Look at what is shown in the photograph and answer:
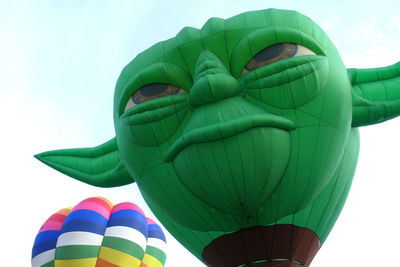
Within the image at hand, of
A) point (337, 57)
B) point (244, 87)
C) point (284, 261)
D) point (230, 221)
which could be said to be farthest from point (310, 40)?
point (284, 261)

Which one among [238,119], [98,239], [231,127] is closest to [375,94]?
[238,119]

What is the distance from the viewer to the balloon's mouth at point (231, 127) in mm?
5383

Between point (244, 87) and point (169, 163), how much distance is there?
128 centimetres

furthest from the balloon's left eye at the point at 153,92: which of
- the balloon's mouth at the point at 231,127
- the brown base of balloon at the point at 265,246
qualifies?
the brown base of balloon at the point at 265,246

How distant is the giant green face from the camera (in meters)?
5.49

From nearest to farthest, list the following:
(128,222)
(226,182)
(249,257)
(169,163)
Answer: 1. (226,182)
2. (169,163)
3. (249,257)
4. (128,222)

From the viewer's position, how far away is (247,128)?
541 centimetres

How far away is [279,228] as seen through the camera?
6.16 m

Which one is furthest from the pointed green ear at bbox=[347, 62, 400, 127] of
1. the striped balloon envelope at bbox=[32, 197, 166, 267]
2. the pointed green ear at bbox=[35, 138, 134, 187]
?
the striped balloon envelope at bbox=[32, 197, 166, 267]

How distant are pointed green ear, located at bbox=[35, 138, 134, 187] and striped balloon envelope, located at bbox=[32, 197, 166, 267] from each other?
4052 millimetres

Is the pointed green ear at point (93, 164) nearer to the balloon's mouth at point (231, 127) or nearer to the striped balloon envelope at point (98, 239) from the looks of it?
the balloon's mouth at point (231, 127)

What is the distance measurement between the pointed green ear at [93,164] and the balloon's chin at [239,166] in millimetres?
2055

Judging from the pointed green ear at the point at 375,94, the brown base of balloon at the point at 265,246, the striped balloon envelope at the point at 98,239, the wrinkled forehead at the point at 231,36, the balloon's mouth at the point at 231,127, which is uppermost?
the wrinkled forehead at the point at 231,36

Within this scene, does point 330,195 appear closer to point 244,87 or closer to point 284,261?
point 284,261
